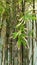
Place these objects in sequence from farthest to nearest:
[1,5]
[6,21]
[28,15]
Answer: [6,21] → [1,5] → [28,15]

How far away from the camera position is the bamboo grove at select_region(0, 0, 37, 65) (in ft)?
7.36

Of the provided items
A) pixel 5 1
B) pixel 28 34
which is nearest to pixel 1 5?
pixel 5 1

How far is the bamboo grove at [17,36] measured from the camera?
2.24 m

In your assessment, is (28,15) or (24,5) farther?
(24,5)

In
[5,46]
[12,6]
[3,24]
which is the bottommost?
[5,46]

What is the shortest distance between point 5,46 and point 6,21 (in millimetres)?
228

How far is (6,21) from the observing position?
2.33 meters

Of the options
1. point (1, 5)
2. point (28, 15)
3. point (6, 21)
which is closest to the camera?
point (28, 15)

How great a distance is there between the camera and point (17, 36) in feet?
7.36

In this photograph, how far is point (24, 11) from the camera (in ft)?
7.45

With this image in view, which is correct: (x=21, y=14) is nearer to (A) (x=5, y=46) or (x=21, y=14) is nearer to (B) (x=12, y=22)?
(B) (x=12, y=22)

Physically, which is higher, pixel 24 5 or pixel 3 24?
pixel 24 5

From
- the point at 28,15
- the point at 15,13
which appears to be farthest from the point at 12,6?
the point at 28,15

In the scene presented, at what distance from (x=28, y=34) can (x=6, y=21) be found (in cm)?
24
